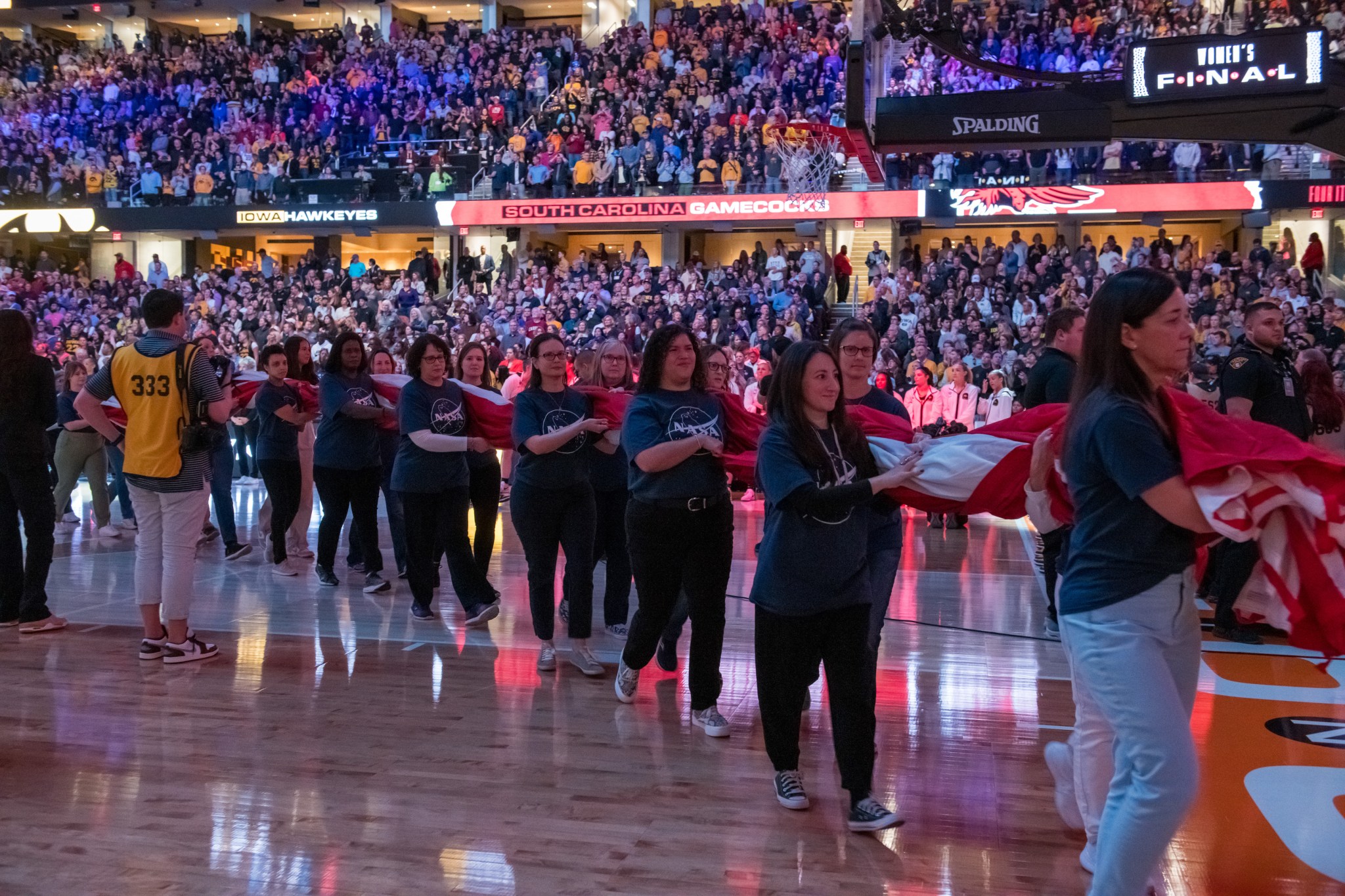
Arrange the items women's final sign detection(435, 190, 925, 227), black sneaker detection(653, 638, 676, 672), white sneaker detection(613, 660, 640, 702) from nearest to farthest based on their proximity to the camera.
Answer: white sneaker detection(613, 660, 640, 702) → black sneaker detection(653, 638, 676, 672) → women's final sign detection(435, 190, 925, 227)

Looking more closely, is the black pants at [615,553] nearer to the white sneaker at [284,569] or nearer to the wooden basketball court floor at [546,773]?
the wooden basketball court floor at [546,773]

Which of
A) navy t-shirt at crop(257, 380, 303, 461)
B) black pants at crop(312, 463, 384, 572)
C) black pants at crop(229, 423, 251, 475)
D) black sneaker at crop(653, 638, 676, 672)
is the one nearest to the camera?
black sneaker at crop(653, 638, 676, 672)

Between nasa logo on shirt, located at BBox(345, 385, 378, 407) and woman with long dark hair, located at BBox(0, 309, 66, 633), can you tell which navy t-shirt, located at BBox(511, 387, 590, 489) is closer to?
nasa logo on shirt, located at BBox(345, 385, 378, 407)

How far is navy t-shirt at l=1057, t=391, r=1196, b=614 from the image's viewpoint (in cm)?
255

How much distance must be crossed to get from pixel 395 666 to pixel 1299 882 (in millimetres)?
4048

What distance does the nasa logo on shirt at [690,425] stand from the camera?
4645 millimetres

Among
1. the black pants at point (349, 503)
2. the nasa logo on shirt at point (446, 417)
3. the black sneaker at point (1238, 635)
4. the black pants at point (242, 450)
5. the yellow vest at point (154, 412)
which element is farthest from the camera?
the black pants at point (242, 450)

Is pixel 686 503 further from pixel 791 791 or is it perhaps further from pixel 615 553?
pixel 615 553

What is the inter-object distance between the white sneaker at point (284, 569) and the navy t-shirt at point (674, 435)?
4.54 m

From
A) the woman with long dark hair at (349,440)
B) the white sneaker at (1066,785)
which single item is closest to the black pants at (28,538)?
the woman with long dark hair at (349,440)

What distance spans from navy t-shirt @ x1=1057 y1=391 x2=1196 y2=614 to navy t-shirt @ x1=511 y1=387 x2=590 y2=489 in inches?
121

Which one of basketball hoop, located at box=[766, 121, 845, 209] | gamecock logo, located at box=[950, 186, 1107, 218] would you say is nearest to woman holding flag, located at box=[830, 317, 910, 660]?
basketball hoop, located at box=[766, 121, 845, 209]

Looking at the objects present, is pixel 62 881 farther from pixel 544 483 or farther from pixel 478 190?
pixel 478 190

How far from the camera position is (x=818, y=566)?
368cm
